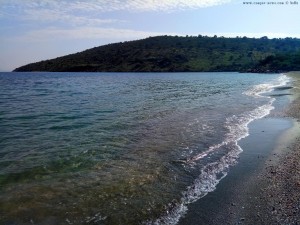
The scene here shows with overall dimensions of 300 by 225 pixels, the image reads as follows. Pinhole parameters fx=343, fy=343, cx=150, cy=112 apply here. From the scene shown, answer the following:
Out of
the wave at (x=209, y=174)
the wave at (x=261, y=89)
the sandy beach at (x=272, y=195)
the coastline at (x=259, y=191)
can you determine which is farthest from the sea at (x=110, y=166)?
the wave at (x=261, y=89)

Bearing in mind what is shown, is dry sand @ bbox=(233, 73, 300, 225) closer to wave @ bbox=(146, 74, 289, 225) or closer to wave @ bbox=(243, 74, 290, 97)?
wave @ bbox=(146, 74, 289, 225)

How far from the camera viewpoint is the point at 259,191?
10.7m

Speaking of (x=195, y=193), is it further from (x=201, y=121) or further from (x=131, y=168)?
(x=201, y=121)

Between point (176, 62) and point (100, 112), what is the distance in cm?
16515

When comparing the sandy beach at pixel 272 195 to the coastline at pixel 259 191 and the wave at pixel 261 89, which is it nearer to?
the coastline at pixel 259 191

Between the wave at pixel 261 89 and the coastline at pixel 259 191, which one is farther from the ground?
the coastline at pixel 259 191

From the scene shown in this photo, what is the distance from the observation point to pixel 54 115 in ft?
88.1

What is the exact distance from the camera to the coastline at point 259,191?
8.84 meters

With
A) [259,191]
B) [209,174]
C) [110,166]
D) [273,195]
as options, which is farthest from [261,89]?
[273,195]

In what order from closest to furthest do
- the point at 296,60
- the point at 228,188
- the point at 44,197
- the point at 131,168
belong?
the point at 44,197 → the point at 228,188 → the point at 131,168 → the point at 296,60

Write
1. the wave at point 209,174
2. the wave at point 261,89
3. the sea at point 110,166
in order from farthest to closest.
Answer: the wave at point 261,89 → the sea at point 110,166 → the wave at point 209,174

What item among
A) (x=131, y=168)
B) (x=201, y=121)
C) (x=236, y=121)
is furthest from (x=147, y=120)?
(x=131, y=168)

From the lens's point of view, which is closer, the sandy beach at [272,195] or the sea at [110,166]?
the sandy beach at [272,195]

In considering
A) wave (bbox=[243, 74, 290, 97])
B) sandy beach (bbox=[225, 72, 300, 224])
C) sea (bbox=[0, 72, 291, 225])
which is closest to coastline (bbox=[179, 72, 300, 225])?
sandy beach (bbox=[225, 72, 300, 224])
